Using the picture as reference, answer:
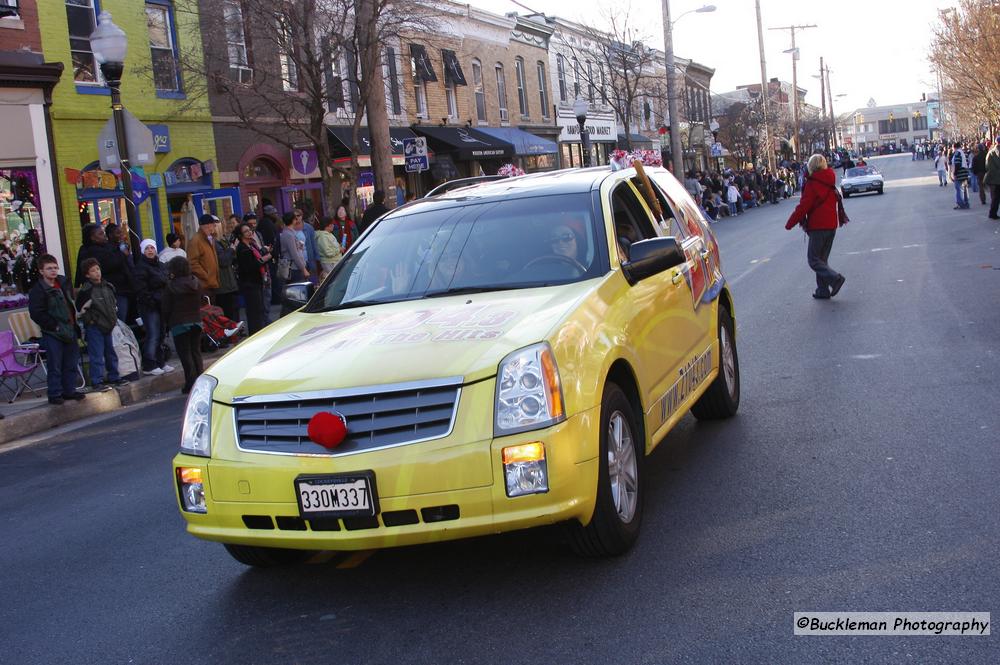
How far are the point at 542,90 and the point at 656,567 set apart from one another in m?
40.4

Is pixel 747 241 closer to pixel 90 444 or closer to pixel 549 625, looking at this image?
pixel 90 444

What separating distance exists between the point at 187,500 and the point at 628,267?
2448 mm

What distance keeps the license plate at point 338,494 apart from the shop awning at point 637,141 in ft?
162

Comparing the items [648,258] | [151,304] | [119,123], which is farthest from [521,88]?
[648,258]

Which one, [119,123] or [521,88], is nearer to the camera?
[119,123]

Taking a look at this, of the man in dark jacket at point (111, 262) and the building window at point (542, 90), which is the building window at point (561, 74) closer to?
the building window at point (542, 90)

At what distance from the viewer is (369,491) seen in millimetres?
4188

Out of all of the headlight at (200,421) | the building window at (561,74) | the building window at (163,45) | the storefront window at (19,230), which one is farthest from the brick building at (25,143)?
the building window at (561,74)

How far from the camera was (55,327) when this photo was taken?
1138 centimetres

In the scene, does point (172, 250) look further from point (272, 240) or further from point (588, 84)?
point (588, 84)

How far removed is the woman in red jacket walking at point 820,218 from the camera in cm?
1366

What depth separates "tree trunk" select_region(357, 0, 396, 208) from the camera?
1828 cm

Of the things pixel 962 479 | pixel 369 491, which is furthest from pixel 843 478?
pixel 369 491

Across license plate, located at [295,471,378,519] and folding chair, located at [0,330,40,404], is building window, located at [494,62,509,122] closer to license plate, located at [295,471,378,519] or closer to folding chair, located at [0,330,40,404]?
folding chair, located at [0,330,40,404]
